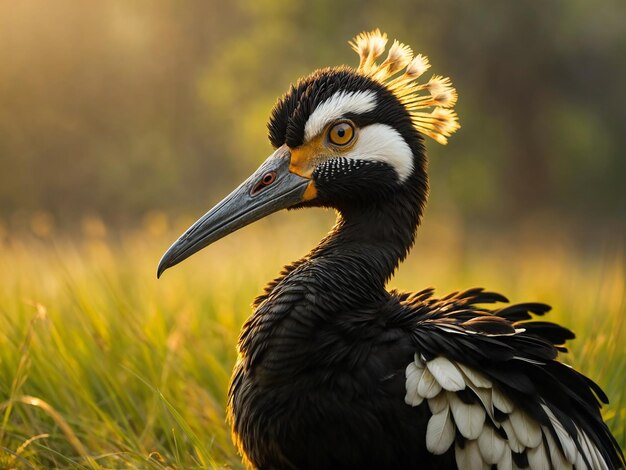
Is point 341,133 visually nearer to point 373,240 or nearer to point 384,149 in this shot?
point 384,149

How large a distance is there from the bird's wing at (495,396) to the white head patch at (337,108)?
809 millimetres

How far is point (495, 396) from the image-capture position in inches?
125

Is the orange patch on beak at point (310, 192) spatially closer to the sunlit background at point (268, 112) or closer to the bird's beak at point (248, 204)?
the bird's beak at point (248, 204)

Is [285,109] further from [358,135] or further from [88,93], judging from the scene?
[88,93]

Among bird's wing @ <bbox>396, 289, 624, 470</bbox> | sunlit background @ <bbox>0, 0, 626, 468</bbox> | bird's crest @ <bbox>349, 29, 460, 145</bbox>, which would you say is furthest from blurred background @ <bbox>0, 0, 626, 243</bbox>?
bird's wing @ <bbox>396, 289, 624, 470</bbox>

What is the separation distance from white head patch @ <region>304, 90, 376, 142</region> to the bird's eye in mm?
38

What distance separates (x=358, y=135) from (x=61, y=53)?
19.0 metres

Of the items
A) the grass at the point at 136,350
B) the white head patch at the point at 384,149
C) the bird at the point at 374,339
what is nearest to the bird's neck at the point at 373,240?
the bird at the point at 374,339

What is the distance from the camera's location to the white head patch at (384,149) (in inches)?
144

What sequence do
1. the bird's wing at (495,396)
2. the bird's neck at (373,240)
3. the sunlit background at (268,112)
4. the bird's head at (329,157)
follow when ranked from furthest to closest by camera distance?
1. the sunlit background at (268,112)
2. the bird's head at (329,157)
3. the bird's neck at (373,240)
4. the bird's wing at (495,396)

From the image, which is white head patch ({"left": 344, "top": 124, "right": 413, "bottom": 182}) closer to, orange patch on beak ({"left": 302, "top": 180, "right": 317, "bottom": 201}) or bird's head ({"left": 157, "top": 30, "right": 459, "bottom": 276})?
bird's head ({"left": 157, "top": 30, "right": 459, "bottom": 276})

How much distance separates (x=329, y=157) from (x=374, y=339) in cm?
81

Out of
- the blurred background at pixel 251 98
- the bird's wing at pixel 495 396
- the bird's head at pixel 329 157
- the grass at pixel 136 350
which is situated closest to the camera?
the bird's wing at pixel 495 396

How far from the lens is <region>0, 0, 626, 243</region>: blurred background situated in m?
17.9
